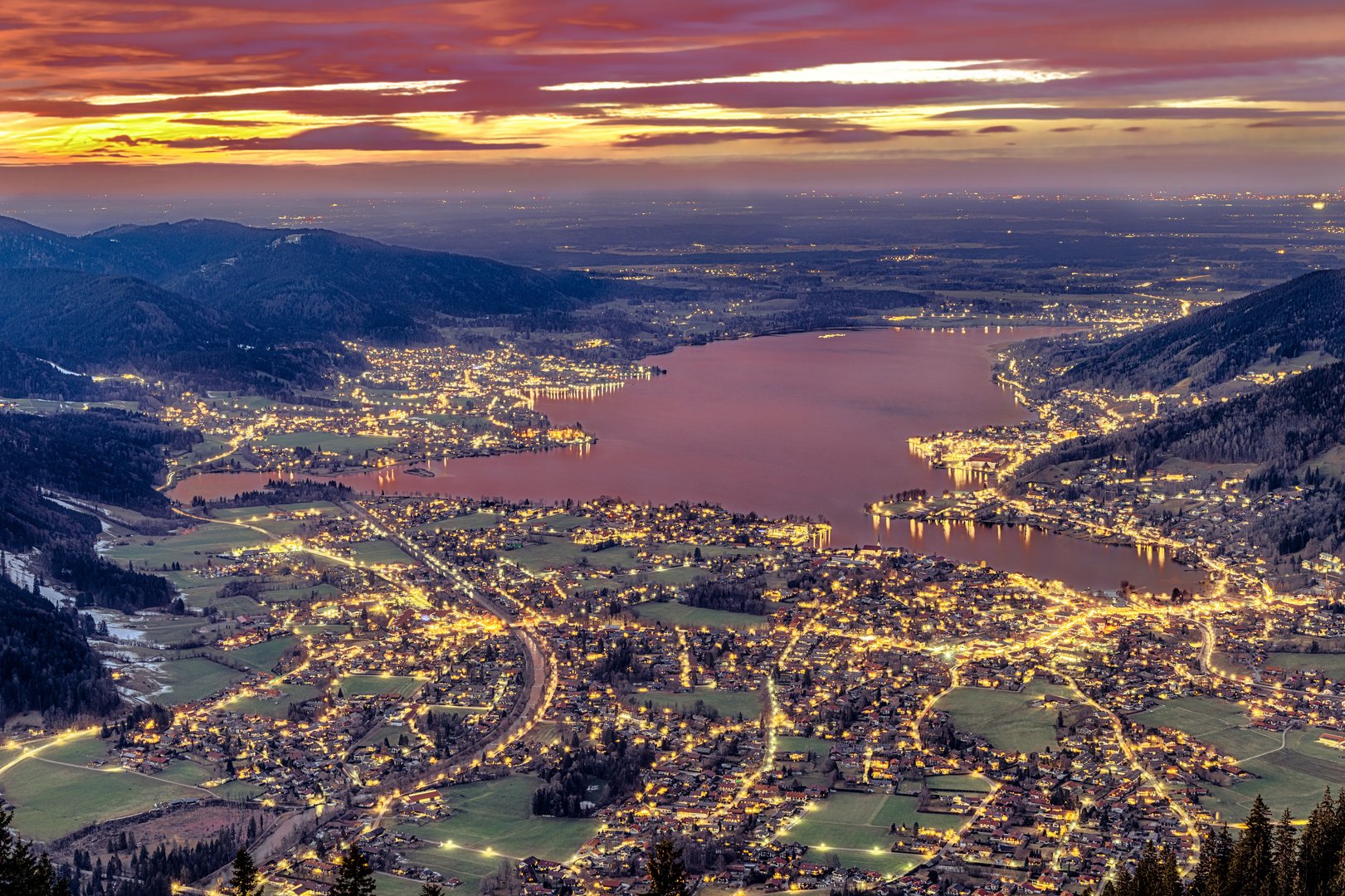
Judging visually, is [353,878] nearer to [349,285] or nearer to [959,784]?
[959,784]

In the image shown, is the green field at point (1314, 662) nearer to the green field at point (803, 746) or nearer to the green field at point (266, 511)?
the green field at point (803, 746)

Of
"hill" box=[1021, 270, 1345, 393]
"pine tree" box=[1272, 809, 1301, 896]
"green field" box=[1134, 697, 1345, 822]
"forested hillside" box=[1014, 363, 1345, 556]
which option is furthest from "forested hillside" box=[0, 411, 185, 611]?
"hill" box=[1021, 270, 1345, 393]

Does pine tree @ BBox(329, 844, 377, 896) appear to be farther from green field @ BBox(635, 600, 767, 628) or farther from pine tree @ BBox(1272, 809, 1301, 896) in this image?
green field @ BBox(635, 600, 767, 628)

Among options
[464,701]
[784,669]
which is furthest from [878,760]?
[464,701]

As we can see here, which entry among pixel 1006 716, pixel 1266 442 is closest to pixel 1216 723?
pixel 1006 716

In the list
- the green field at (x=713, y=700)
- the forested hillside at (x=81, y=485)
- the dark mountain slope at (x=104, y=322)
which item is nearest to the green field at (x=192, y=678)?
the forested hillside at (x=81, y=485)

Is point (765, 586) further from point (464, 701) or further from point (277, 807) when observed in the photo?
point (277, 807)
